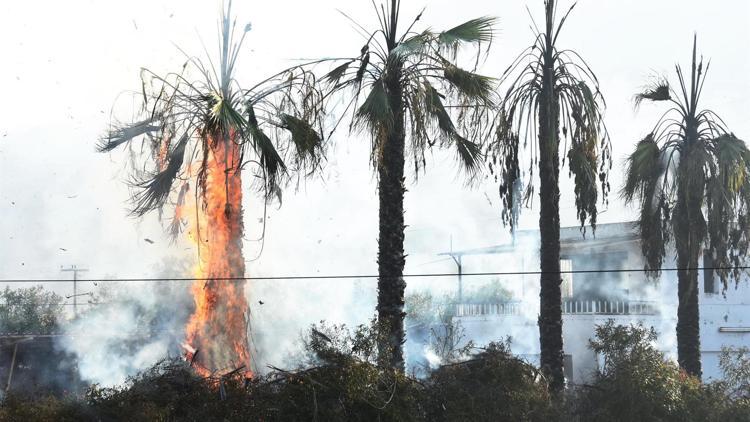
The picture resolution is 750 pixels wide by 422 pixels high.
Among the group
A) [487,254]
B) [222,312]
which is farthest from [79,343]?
[487,254]

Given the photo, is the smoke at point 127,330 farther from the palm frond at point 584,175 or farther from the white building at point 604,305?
the white building at point 604,305

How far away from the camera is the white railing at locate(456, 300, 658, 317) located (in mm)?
31578

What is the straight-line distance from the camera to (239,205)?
19.2 meters

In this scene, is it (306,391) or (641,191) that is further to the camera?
(641,191)

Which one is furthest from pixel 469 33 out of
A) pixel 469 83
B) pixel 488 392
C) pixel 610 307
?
pixel 610 307

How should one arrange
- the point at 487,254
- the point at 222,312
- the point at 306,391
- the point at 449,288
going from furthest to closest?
the point at 449,288, the point at 487,254, the point at 222,312, the point at 306,391

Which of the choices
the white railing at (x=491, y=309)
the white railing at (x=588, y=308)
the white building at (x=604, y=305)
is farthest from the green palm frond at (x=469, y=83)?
the white railing at (x=491, y=309)

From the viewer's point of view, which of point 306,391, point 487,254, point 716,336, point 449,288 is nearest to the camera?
point 306,391

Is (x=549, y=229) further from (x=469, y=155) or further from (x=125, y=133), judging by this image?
(x=125, y=133)

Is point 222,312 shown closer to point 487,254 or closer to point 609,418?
point 609,418

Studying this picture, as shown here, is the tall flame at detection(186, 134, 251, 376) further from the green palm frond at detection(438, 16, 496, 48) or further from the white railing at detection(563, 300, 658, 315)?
the white railing at detection(563, 300, 658, 315)

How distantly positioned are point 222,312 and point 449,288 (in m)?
31.0

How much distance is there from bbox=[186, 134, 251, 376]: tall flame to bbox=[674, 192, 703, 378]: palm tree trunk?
35.3 ft

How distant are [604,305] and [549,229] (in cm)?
1445
